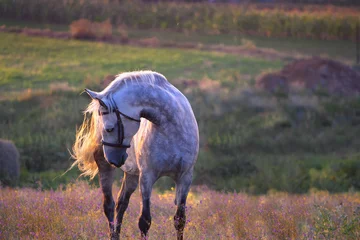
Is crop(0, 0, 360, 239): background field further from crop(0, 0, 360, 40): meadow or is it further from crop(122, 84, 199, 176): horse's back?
crop(122, 84, 199, 176): horse's back

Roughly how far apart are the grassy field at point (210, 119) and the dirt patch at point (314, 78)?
108 centimetres

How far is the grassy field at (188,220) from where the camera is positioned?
7.63m

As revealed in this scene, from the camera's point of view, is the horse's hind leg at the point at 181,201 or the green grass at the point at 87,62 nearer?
the horse's hind leg at the point at 181,201

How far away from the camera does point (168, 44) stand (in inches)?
1463

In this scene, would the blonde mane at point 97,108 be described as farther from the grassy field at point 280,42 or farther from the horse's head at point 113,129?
the grassy field at point 280,42

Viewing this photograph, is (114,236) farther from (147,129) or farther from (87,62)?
(87,62)

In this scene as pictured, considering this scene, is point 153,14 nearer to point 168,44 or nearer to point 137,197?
point 168,44

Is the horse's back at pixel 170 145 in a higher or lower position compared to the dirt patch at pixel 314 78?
higher

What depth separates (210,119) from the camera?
28234mm

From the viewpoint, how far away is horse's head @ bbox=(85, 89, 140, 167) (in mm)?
6617

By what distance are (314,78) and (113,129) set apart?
94.6ft

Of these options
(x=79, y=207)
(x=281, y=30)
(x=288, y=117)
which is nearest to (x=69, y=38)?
(x=288, y=117)

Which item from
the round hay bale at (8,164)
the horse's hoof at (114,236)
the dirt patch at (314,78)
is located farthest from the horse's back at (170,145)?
the dirt patch at (314,78)

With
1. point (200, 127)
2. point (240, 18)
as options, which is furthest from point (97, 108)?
point (240, 18)
